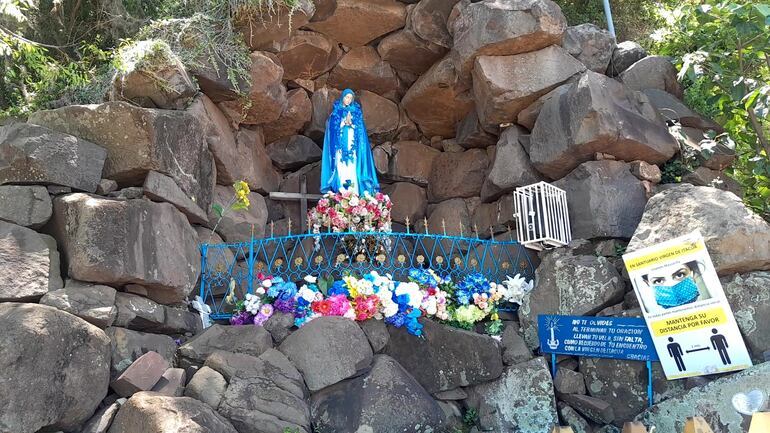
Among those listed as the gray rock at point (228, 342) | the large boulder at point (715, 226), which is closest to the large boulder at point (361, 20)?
the large boulder at point (715, 226)

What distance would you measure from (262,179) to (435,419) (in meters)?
3.68

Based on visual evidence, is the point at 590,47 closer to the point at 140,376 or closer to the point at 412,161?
the point at 412,161

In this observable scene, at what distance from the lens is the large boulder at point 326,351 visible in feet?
16.7

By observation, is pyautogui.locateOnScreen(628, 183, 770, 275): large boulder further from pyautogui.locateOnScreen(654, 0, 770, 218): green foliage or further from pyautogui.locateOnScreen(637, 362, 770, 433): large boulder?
pyautogui.locateOnScreen(654, 0, 770, 218): green foliage

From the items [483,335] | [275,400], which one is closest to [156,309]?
[275,400]

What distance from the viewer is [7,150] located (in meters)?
4.73

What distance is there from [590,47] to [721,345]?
3802 millimetres

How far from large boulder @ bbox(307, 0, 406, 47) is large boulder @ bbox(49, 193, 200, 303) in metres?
3.44

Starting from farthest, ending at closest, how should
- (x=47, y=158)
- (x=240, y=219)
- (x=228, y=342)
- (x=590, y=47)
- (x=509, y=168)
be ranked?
(x=590, y=47)
(x=509, y=168)
(x=240, y=219)
(x=228, y=342)
(x=47, y=158)

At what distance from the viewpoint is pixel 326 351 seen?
203 inches

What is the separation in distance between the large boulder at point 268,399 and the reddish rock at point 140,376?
51 centimetres

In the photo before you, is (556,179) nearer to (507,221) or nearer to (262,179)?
(507,221)

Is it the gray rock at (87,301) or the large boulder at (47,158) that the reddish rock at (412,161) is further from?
the gray rock at (87,301)

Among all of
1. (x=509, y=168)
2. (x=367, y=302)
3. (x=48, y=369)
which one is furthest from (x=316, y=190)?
(x=48, y=369)
